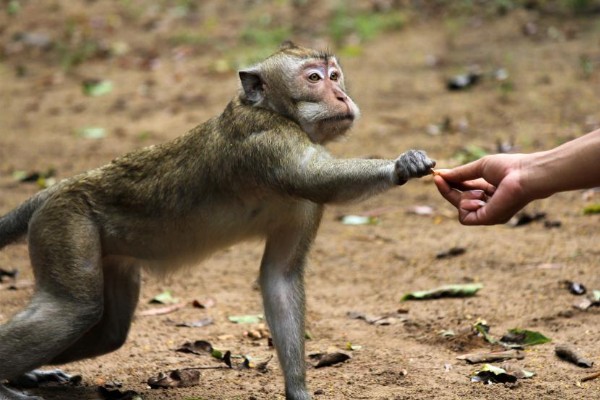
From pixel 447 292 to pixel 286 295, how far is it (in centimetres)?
171

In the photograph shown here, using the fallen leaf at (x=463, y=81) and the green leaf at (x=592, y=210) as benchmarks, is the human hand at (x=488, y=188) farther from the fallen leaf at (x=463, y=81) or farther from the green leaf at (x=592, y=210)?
the fallen leaf at (x=463, y=81)

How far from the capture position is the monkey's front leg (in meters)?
4.70

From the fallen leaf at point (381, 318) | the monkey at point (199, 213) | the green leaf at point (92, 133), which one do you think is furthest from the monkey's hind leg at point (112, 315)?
the green leaf at point (92, 133)

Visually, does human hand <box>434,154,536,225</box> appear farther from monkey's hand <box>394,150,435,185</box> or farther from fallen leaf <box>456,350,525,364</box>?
fallen leaf <box>456,350,525,364</box>

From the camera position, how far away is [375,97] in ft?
35.7

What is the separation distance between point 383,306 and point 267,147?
2.11 meters

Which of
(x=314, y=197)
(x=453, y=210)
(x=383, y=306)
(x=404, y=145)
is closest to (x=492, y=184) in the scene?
(x=314, y=197)

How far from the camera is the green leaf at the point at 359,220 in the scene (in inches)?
310

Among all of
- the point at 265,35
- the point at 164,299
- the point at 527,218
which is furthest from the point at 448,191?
the point at 265,35

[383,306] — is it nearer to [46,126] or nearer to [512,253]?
[512,253]

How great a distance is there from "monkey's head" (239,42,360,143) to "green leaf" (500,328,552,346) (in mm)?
1741

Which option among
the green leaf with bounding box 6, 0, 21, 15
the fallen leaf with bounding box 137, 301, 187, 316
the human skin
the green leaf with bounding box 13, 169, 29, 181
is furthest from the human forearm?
the green leaf with bounding box 6, 0, 21, 15

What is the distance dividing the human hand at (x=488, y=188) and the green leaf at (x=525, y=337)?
1.40m

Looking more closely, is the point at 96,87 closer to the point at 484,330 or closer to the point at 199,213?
the point at 199,213
